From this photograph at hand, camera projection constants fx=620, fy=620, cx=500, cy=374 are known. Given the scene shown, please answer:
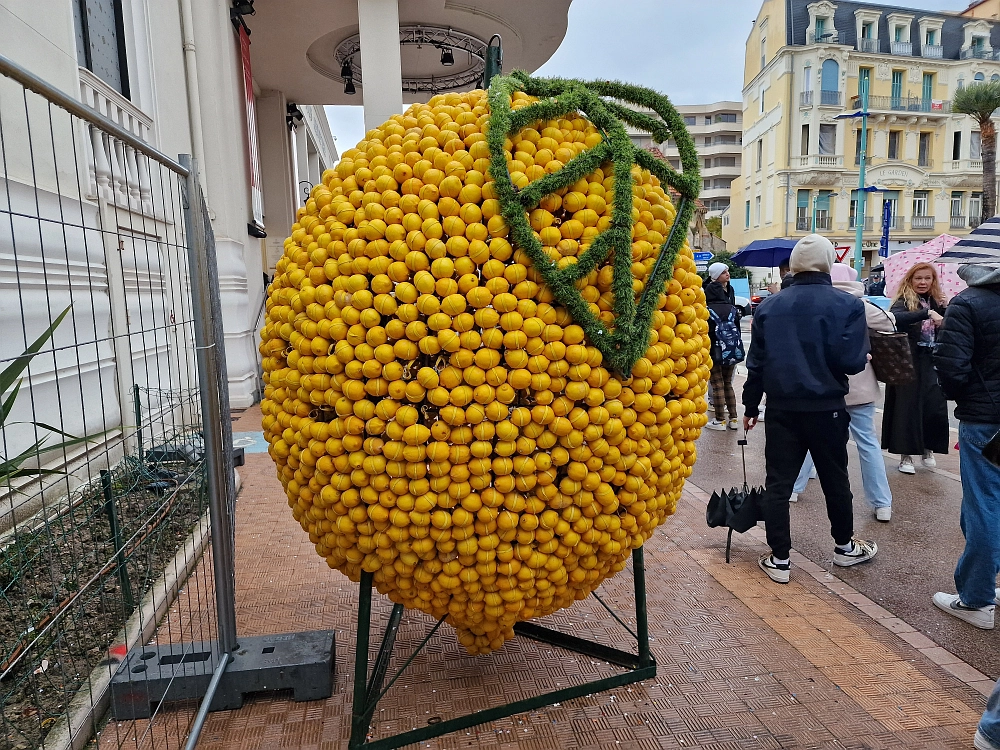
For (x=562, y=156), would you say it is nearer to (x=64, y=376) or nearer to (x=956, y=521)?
(x=64, y=376)

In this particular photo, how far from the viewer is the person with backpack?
22.7ft

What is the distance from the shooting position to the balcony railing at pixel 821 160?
3644 cm

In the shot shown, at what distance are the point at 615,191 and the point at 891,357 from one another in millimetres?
3622

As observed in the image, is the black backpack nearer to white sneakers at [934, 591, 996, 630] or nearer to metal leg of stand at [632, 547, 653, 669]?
white sneakers at [934, 591, 996, 630]

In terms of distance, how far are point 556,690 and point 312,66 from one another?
41.0 ft

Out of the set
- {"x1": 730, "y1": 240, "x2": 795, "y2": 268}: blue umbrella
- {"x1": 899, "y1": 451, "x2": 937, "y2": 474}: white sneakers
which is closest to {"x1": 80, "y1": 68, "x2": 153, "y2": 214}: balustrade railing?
{"x1": 899, "y1": 451, "x2": 937, "y2": 474}: white sneakers

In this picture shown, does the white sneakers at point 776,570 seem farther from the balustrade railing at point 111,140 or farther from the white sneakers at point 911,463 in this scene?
the balustrade railing at point 111,140

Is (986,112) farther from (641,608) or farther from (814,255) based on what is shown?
(641,608)

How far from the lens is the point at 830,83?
3659 cm

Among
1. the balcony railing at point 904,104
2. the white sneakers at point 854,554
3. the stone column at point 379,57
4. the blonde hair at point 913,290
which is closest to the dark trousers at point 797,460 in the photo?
the white sneakers at point 854,554

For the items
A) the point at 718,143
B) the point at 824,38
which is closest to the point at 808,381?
the point at 824,38

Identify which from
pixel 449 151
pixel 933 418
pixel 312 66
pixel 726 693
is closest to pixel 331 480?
pixel 449 151

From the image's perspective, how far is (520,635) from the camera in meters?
2.82

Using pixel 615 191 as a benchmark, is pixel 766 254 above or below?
above
